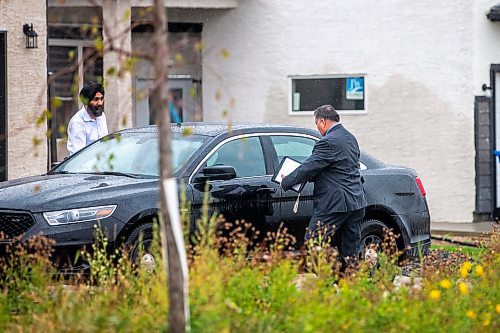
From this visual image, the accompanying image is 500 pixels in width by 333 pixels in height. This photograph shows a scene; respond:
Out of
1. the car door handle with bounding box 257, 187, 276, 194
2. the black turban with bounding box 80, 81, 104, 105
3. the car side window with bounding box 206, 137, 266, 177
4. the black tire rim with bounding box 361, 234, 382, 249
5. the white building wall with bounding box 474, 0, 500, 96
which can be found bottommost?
the black tire rim with bounding box 361, 234, 382, 249

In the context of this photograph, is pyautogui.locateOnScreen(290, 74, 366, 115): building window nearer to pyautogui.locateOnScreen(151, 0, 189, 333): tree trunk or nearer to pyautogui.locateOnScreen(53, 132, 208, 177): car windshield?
pyautogui.locateOnScreen(53, 132, 208, 177): car windshield

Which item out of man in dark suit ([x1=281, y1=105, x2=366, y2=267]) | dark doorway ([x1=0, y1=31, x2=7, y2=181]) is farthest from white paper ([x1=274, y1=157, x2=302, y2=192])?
dark doorway ([x1=0, y1=31, x2=7, y2=181])

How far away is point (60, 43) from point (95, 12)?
0.87 meters

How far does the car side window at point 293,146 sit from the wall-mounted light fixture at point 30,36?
645cm

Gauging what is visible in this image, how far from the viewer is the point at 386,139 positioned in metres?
20.0

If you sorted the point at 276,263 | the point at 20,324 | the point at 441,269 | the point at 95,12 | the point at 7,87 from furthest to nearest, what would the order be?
the point at 95,12
the point at 7,87
the point at 441,269
the point at 276,263
the point at 20,324

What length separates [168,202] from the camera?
5.97m

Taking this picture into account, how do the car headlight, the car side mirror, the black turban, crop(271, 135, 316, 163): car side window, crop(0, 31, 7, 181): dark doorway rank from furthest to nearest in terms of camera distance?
crop(0, 31, 7, 181): dark doorway → the black turban → crop(271, 135, 316, 163): car side window → the car side mirror → the car headlight

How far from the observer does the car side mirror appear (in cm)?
1030

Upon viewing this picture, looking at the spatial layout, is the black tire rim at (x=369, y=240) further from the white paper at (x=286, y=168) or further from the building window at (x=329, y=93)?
the building window at (x=329, y=93)

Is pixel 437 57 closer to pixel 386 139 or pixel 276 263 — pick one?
pixel 386 139

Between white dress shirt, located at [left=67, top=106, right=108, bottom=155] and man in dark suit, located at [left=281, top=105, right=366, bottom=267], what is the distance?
121 inches

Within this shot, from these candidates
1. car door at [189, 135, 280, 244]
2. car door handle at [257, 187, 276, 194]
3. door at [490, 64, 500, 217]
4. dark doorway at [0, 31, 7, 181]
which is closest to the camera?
car door at [189, 135, 280, 244]

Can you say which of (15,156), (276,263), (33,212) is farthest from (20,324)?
(15,156)
